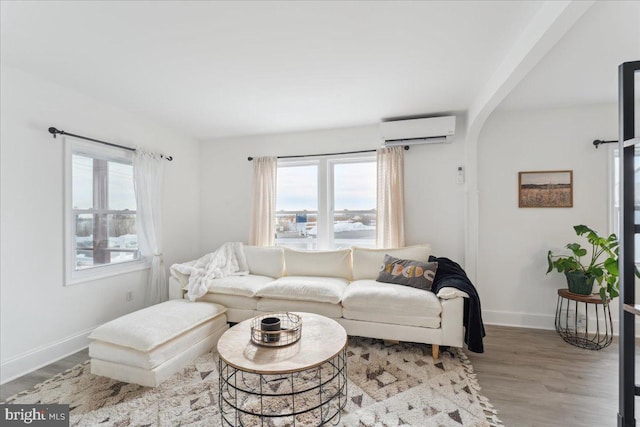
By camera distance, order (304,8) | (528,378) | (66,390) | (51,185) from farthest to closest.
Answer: (51,185) < (528,378) < (66,390) < (304,8)

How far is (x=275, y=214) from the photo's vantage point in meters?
4.21

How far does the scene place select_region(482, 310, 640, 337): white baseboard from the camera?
332 cm

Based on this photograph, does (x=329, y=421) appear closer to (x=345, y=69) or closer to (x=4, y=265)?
(x=345, y=69)

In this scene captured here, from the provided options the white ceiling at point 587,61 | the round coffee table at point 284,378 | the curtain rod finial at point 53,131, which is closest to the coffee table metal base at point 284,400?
the round coffee table at point 284,378

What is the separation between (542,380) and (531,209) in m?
1.92

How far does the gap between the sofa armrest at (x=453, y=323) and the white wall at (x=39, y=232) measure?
3420 millimetres

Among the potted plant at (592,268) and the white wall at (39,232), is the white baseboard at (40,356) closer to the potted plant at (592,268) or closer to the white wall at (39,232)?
the white wall at (39,232)

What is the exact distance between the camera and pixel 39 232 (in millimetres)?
2525

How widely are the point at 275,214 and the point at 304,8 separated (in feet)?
9.39

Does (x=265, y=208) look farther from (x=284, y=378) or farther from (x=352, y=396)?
(x=352, y=396)

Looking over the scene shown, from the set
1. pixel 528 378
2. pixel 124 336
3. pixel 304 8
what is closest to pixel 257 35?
pixel 304 8

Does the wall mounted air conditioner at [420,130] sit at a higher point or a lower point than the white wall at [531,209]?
higher

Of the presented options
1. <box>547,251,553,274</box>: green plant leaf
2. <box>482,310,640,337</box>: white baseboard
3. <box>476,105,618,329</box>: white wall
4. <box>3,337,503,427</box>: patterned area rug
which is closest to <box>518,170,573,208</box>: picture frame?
<box>476,105,618,329</box>: white wall

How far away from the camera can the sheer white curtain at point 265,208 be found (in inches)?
163
